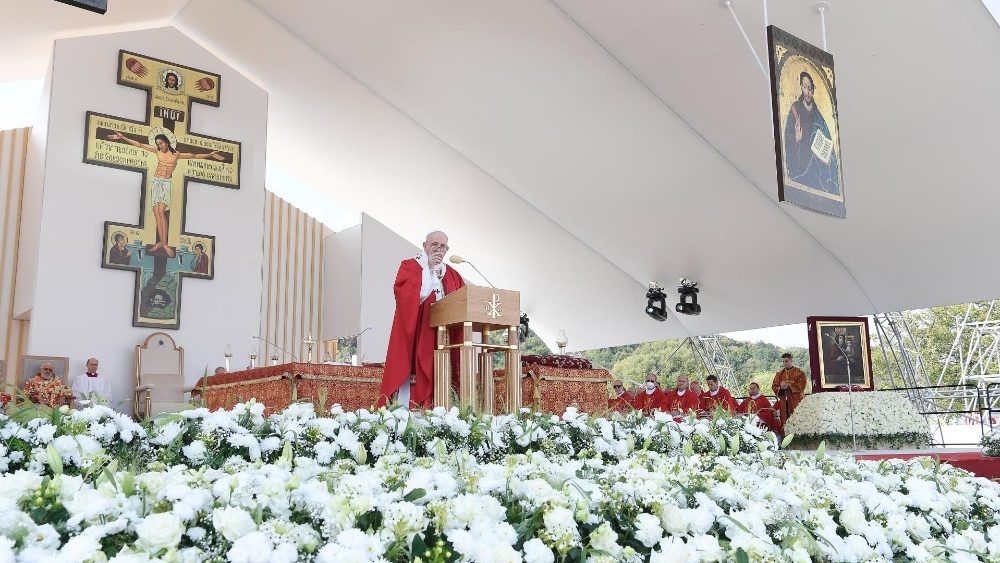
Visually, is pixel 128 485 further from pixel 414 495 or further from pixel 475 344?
pixel 475 344

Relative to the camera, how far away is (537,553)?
1.19m

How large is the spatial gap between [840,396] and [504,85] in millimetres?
5076

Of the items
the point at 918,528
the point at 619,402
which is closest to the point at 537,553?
the point at 918,528

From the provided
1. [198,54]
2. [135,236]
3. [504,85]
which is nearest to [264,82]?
[198,54]

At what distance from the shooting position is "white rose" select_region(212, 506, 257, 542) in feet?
3.77

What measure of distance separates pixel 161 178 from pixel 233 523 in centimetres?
1125

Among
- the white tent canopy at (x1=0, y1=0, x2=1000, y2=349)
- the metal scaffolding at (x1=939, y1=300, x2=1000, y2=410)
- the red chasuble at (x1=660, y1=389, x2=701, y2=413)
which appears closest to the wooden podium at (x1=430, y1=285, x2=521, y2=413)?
the white tent canopy at (x1=0, y1=0, x2=1000, y2=349)

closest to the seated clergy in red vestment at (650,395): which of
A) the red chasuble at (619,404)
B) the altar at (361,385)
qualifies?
the red chasuble at (619,404)

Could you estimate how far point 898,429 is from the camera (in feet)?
29.4

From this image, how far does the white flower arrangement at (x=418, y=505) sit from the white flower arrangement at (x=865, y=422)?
694 centimetres

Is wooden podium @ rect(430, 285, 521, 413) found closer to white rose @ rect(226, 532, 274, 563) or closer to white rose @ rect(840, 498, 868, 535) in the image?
→ white rose @ rect(840, 498, 868, 535)

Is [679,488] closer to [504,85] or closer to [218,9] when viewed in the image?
[504,85]

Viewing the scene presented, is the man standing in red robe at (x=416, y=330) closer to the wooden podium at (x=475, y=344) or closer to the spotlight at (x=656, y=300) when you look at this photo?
the wooden podium at (x=475, y=344)

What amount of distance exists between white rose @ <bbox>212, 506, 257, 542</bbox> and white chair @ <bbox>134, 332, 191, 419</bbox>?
9.60 m
